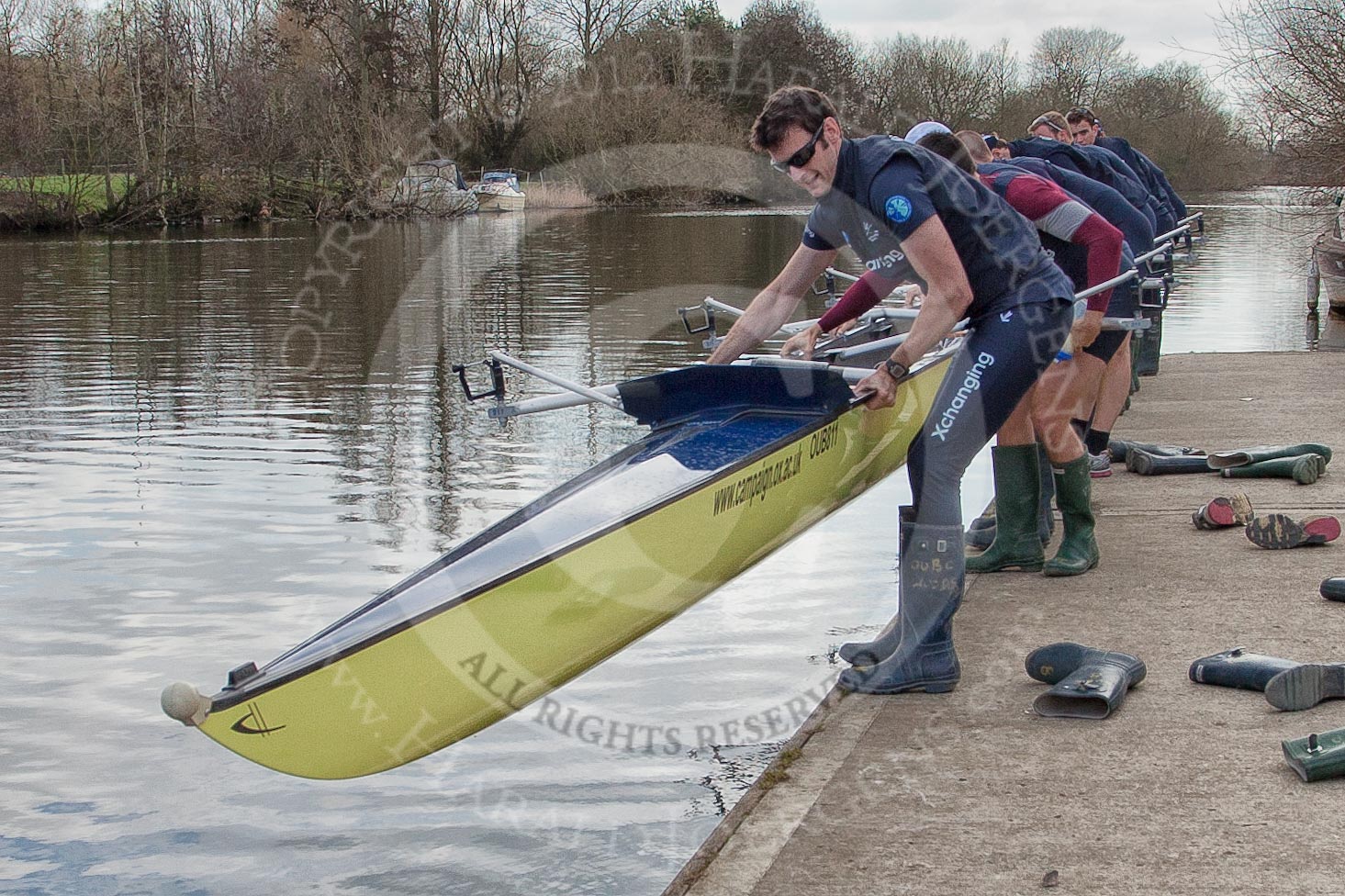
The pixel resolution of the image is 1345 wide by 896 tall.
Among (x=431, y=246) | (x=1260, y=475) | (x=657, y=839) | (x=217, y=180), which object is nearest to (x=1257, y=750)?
(x=657, y=839)

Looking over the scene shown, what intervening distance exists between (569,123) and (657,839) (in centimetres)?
2080

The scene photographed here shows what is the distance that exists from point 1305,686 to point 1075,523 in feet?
6.01

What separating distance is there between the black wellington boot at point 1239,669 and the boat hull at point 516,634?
150 cm

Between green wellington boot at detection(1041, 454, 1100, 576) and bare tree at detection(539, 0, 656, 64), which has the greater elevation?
bare tree at detection(539, 0, 656, 64)

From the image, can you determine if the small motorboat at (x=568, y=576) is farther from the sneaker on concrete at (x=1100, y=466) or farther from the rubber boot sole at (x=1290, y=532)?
the sneaker on concrete at (x=1100, y=466)

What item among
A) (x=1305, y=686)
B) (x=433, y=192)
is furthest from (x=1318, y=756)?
(x=433, y=192)

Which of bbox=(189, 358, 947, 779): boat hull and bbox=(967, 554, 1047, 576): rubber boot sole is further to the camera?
bbox=(967, 554, 1047, 576): rubber boot sole

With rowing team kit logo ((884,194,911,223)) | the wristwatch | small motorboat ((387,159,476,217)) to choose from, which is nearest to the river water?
the wristwatch

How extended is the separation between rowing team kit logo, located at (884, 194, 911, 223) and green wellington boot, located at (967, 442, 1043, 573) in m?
1.80

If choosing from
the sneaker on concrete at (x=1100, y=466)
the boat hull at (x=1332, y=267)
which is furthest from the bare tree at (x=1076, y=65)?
the sneaker on concrete at (x=1100, y=466)

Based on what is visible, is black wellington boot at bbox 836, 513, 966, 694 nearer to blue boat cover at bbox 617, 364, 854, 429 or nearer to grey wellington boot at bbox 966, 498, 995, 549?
blue boat cover at bbox 617, 364, 854, 429

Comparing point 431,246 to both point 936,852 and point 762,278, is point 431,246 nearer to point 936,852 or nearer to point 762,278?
point 762,278

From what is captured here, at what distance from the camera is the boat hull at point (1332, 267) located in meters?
19.4

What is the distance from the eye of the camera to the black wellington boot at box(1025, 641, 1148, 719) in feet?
13.7
